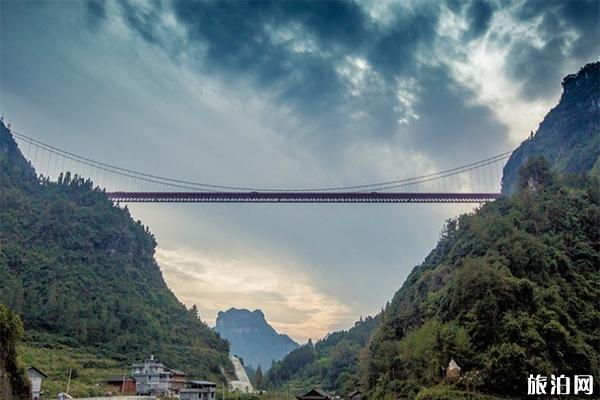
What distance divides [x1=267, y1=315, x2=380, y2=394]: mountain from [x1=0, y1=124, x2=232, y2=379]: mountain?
11.8 m

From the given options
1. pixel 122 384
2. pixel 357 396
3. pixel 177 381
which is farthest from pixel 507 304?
pixel 177 381

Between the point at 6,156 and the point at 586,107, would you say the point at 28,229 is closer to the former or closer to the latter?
the point at 6,156

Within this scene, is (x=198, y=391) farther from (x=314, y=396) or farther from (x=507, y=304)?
(x=507, y=304)

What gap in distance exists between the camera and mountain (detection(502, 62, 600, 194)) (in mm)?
46906

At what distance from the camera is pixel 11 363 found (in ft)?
62.3

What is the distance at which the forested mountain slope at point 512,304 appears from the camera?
2191cm

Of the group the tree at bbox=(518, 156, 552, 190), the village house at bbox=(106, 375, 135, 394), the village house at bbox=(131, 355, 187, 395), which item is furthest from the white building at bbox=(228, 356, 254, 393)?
the tree at bbox=(518, 156, 552, 190)

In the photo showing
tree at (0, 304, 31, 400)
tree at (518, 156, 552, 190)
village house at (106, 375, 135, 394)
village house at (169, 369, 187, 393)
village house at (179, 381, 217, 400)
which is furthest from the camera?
village house at (169, 369, 187, 393)

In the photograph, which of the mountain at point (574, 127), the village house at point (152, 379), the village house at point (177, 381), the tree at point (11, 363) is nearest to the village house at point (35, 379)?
the tree at point (11, 363)

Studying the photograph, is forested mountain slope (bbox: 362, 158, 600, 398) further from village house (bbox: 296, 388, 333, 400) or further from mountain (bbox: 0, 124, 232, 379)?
mountain (bbox: 0, 124, 232, 379)

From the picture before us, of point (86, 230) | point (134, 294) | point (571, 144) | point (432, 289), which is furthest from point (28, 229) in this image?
point (571, 144)

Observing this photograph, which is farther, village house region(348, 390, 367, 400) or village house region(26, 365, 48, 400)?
village house region(348, 390, 367, 400)

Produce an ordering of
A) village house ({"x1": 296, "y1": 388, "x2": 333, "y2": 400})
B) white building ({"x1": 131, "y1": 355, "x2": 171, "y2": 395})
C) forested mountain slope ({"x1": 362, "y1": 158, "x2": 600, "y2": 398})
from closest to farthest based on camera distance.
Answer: forested mountain slope ({"x1": 362, "y1": 158, "x2": 600, "y2": 398}) → village house ({"x1": 296, "y1": 388, "x2": 333, "y2": 400}) → white building ({"x1": 131, "y1": 355, "x2": 171, "y2": 395})

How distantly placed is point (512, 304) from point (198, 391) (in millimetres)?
20914
